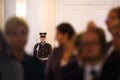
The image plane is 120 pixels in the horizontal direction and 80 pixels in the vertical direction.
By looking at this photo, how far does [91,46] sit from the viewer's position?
1.70m

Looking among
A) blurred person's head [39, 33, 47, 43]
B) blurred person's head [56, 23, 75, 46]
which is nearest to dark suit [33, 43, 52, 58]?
blurred person's head [39, 33, 47, 43]

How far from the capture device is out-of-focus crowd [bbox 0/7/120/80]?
1.74m

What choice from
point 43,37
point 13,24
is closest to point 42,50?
point 43,37

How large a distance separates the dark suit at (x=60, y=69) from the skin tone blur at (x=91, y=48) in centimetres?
16

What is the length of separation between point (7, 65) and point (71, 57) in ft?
1.39

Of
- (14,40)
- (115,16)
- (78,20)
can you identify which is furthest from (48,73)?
(78,20)

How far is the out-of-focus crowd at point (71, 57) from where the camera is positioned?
1.74 metres

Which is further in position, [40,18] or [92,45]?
[40,18]

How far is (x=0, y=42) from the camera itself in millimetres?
1768

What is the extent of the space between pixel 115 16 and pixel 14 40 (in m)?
0.67

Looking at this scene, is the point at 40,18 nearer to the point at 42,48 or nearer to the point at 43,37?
→ the point at 43,37

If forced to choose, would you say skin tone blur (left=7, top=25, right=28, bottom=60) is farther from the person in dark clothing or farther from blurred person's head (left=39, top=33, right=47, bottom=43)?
blurred person's head (left=39, top=33, right=47, bottom=43)

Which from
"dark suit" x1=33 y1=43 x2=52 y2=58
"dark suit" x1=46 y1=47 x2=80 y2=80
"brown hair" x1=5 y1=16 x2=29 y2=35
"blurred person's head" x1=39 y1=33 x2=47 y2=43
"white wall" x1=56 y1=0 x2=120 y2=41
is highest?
"white wall" x1=56 y1=0 x2=120 y2=41

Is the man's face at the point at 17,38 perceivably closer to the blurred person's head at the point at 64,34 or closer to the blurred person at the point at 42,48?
the blurred person's head at the point at 64,34
